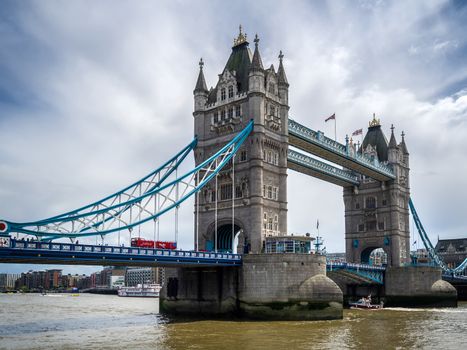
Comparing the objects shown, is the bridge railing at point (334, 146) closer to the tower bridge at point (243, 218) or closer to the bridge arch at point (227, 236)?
the tower bridge at point (243, 218)

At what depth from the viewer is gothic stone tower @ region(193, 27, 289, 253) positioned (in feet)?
196

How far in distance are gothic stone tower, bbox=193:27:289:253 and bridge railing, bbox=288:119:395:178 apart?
169 inches

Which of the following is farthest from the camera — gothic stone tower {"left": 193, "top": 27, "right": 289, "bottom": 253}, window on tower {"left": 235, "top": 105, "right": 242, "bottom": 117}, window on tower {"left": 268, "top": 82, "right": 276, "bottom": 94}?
window on tower {"left": 268, "top": 82, "right": 276, "bottom": 94}

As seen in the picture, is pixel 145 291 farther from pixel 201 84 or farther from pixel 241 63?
pixel 241 63

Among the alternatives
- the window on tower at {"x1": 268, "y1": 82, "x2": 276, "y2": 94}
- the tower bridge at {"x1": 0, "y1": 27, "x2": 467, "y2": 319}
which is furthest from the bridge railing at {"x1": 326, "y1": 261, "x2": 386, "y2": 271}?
the window on tower at {"x1": 268, "y1": 82, "x2": 276, "y2": 94}

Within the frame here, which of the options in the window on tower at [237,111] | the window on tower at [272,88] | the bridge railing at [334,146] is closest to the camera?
the window on tower at [237,111]

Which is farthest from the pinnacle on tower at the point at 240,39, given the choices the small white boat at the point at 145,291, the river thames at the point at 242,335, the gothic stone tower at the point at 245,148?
the small white boat at the point at 145,291

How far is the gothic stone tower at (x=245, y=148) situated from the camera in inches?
2347

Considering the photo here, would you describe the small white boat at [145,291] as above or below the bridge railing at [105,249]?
below

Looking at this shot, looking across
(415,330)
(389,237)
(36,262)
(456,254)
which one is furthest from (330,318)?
(456,254)

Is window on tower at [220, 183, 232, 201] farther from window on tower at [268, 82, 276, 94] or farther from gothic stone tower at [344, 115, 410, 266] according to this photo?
gothic stone tower at [344, 115, 410, 266]

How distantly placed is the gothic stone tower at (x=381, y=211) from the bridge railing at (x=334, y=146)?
2.70 metres

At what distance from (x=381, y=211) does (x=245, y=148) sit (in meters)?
39.3

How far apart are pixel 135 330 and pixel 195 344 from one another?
10480 millimetres
